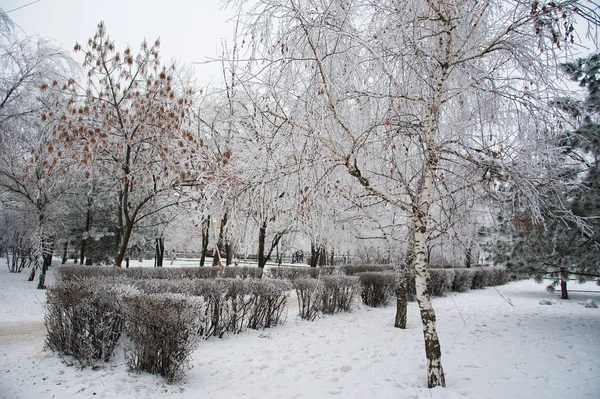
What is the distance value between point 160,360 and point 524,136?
203 inches

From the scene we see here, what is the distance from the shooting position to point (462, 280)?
16.1m

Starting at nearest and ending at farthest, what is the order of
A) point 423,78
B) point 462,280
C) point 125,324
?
1. point 423,78
2. point 125,324
3. point 462,280

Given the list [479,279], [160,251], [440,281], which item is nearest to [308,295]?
[440,281]

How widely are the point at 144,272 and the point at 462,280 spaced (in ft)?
45.7

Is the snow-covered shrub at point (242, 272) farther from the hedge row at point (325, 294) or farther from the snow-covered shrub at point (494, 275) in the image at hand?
the snow-covered shrub at point (494, 275)

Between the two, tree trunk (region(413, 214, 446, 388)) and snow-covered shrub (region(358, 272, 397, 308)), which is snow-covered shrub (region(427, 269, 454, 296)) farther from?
tree trunk (region(413, 214, 446, 388))

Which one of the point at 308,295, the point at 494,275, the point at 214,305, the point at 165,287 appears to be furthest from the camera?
the point at 494,275

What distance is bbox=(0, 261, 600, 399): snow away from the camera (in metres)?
4.02

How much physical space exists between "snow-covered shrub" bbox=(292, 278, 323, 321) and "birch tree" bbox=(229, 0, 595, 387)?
13.5 ft

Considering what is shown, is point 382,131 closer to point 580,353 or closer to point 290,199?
point 290,199

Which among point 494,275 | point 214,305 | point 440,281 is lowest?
point 494,275

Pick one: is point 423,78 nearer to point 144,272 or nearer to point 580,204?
point 580,204

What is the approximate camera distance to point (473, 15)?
12.7 ft

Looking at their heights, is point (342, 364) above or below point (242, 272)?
below
